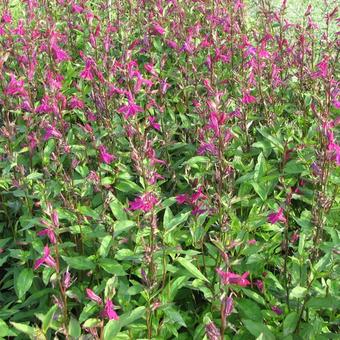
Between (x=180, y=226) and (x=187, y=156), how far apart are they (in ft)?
2.44

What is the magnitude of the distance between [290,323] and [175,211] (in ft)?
3.86

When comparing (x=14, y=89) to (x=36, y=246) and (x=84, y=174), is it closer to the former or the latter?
(x=84, y=174)

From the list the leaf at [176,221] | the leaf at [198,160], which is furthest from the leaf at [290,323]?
the leaf at [198,160]

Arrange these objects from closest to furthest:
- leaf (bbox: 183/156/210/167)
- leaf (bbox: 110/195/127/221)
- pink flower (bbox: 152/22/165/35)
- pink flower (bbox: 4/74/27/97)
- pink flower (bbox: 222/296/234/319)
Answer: pink flower (bbox: 222/296/234/319)
leaf (bbox: 110/195/127/221)
leaf (bbox: 183/156/210/167)
pink flower (bbox: 4/74/27/97)
pink flower (bbox: 152/22/165/35)

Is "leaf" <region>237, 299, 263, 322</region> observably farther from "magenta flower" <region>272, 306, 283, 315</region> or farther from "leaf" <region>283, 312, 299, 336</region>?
"leaf" <region>283, 312, 299, 336</region>

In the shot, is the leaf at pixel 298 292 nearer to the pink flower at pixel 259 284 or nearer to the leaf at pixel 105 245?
the pink flower at pixel 259 284

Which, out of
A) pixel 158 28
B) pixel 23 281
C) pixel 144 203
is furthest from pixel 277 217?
pixel 158 28

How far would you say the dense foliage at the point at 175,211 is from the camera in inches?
93.4

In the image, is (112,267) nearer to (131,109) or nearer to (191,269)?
(191,269)

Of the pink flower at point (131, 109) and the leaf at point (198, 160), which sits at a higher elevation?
the pink flower at point (131, 109)

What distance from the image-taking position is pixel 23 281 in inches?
109

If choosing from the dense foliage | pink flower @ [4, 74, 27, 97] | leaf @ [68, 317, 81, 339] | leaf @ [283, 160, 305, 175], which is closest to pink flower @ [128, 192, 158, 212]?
the dense foliage

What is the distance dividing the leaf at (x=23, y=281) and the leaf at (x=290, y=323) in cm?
125

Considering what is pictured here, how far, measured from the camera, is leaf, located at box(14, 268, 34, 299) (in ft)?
8.89
